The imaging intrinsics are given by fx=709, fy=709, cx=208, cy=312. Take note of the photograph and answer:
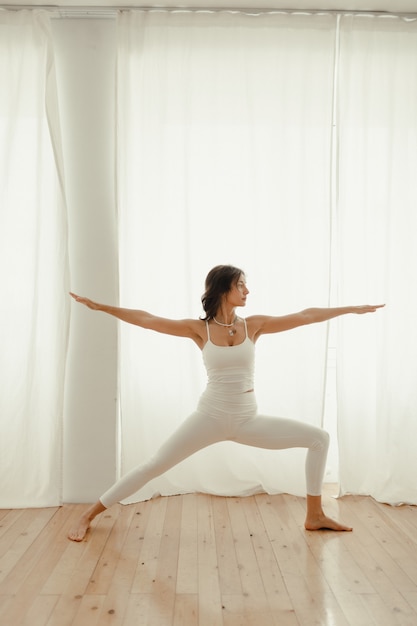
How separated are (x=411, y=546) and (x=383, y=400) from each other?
0.95 meters

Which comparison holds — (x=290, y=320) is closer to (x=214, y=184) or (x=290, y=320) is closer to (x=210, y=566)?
(x=214, y=184)

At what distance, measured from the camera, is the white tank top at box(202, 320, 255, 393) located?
135 inches

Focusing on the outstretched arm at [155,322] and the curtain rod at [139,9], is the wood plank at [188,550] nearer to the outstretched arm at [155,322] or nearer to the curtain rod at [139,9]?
the outstretched arm at [155,322]

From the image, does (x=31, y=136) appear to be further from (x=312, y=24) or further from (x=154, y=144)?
(x=312, y=24)

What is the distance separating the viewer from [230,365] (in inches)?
135

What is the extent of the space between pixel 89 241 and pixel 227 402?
127cm

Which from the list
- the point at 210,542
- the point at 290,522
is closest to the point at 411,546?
the point at 290,522

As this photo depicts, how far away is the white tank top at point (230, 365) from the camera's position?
3422mm

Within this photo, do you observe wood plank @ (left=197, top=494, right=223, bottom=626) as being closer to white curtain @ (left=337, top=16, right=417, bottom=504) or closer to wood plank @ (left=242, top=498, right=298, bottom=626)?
wood plank @ (left=242, top=498, right=298, bottom=626)

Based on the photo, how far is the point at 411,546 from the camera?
3.26m

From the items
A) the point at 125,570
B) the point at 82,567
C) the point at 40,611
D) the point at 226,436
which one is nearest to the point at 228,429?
the point at 226,436

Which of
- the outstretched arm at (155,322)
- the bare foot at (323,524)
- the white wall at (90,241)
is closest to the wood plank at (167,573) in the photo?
the white wall at (90,241)

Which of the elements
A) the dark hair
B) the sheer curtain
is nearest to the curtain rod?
the sheer curtain

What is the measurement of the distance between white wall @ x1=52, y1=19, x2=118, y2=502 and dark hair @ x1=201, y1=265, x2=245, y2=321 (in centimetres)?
65
